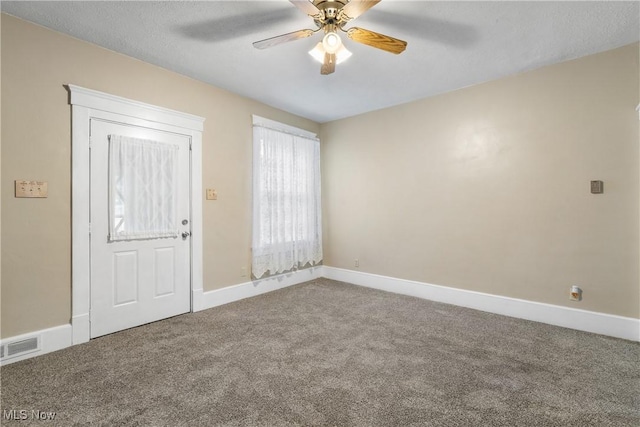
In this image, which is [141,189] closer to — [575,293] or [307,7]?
[307,7]

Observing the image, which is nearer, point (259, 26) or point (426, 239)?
point (259, 26)

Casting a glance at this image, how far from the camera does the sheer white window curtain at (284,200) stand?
3.98m

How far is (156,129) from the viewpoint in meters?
3.07

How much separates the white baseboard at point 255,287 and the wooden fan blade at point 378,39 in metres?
3.09

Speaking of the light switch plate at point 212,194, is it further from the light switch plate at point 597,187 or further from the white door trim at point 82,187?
the light switch plate at point 597,187

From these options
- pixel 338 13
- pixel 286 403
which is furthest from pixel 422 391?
pixel 338 13

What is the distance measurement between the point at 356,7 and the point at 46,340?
346cm

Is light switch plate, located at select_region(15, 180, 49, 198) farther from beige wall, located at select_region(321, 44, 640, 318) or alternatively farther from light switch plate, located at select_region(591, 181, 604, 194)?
light switch plate, located at select_region(591, 181, 604, 194)

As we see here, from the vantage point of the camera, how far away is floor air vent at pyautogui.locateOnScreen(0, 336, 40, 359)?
218cm

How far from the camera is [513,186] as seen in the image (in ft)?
10.6

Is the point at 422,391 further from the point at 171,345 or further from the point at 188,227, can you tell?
the point at 188,227

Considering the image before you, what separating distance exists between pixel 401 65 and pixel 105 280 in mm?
3593

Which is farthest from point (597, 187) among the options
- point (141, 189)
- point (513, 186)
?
point (141, 189)

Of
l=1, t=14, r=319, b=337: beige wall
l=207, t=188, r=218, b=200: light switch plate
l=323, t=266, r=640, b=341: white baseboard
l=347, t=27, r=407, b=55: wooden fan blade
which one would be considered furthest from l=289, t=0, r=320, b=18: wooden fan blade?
l=323, t=266, r=640, b=341: white baseboard
